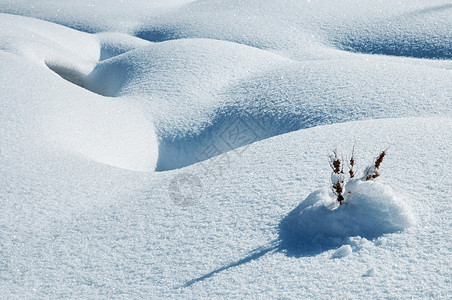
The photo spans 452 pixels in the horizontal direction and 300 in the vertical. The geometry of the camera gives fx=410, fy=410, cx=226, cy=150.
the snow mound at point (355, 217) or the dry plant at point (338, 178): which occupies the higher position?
the dry plant at point (338, 178)

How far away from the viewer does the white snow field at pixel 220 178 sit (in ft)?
5.75

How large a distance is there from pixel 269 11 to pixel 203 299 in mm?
6738

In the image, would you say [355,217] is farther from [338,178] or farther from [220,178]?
[220,178]

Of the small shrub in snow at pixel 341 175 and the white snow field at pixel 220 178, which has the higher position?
the small shrub in snow at pixel 341 175

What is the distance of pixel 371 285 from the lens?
158cm

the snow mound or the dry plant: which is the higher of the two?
the dry plant

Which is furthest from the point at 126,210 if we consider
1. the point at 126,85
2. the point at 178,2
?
the point at 178,2

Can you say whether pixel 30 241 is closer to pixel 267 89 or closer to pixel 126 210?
pixel 126 210

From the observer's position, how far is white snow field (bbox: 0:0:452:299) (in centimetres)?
175

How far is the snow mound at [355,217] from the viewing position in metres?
1.81

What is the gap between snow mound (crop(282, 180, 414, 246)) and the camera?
1807 millimetres

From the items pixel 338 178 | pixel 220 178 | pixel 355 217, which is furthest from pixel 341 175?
pixel 220 178

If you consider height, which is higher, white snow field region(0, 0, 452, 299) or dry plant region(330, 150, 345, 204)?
Result: dry plant region(330, 150, 345, 204)

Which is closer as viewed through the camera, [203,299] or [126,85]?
[203,299]
